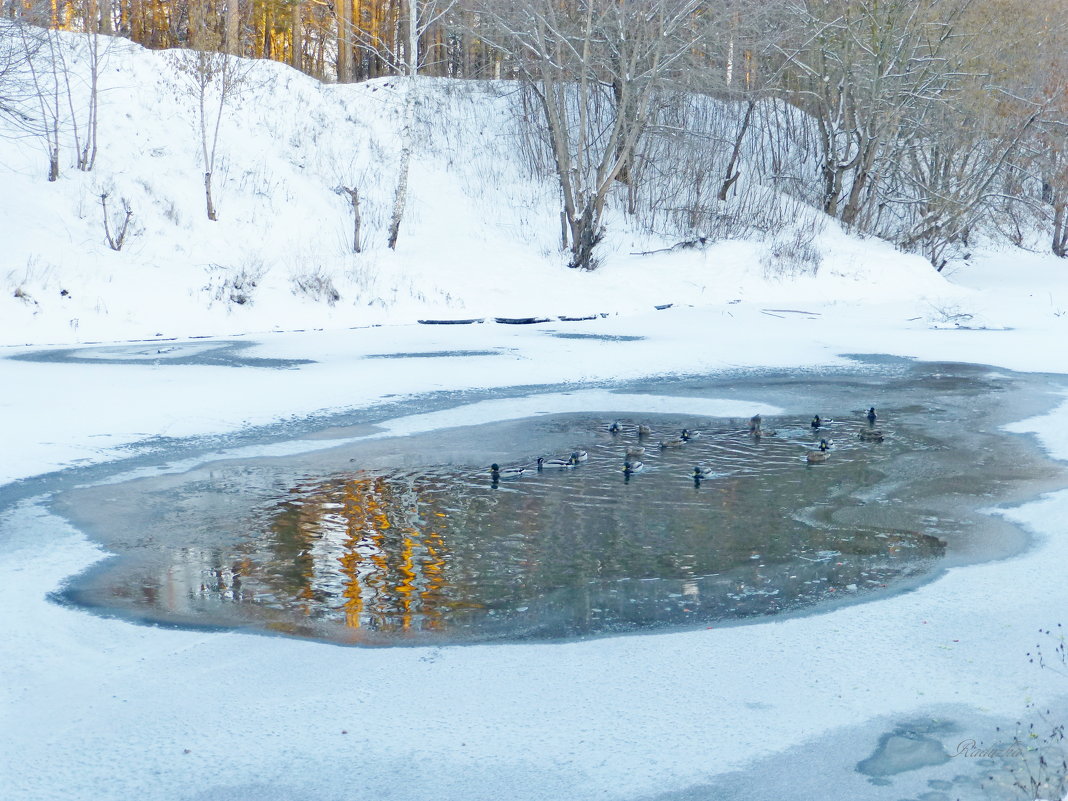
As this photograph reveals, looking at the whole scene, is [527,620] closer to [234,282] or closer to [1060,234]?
[234,282]

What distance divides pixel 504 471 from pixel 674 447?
1.74 m

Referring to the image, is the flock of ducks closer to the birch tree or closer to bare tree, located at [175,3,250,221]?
bare tree, located at [175,3,250,221]

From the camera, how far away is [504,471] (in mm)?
8773

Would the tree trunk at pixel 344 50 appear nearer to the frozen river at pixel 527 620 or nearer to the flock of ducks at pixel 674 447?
the flock of ducks at pixel 674 447

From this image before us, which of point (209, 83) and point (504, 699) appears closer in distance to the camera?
point (504, 699)

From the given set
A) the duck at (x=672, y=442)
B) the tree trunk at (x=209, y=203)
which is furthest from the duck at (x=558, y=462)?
the tree trunk at (x=209, y=203)

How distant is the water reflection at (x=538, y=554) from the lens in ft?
18.4

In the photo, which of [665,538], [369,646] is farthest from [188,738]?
[665,538]

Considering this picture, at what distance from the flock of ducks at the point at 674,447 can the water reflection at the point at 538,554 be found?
0.34 feet

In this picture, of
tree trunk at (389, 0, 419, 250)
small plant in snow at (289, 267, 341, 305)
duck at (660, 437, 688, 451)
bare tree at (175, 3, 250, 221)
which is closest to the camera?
duck at (660, 437, 688, 451)

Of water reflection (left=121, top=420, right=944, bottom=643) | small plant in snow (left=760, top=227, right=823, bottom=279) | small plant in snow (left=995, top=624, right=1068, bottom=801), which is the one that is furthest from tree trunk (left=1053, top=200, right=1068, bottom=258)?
small plant in snow (left=995, top=624, right=1068, bottom=801)

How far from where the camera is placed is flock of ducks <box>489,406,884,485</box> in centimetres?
867

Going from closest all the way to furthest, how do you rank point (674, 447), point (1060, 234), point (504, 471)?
point (504, 471) < point (674, 447) < point (1060, 234)

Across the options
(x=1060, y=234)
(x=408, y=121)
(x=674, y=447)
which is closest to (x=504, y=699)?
(x=674, y=447)
